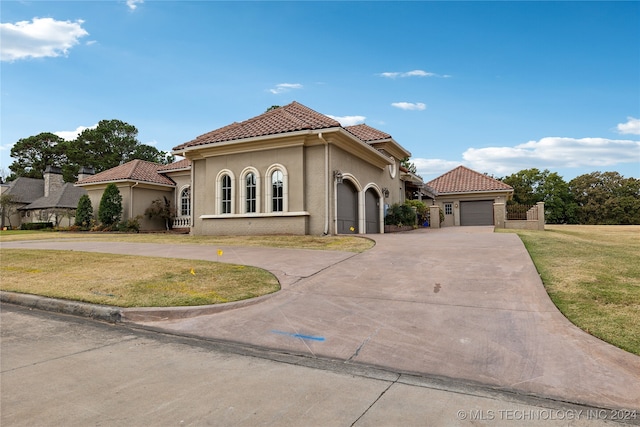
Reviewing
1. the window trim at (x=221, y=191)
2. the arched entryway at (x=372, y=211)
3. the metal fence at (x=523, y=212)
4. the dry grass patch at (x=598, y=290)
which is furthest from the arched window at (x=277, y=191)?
the metal fence at (x=523, y=212)

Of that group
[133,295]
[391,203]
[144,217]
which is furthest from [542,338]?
[144,217]

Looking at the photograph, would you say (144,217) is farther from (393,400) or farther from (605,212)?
(605,212)

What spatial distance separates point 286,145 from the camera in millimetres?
15805

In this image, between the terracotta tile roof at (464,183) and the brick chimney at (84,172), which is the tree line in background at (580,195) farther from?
the brick chimney at (84,172)

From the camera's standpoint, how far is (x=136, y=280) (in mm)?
7809

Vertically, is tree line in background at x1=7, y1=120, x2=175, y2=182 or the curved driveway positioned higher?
tree line in background at x1=7, y1=120, x2=175, y2=182

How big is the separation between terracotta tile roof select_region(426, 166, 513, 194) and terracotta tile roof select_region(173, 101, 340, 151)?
18664 millimetres

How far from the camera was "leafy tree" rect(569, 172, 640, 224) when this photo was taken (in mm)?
50469

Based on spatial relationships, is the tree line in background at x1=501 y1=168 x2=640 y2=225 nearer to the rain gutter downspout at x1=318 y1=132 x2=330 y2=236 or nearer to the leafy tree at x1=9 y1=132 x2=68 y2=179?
the rain gutter downspout at x1=318 y1=132 x2=330 y2=236

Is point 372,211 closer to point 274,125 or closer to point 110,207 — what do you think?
point 274,125

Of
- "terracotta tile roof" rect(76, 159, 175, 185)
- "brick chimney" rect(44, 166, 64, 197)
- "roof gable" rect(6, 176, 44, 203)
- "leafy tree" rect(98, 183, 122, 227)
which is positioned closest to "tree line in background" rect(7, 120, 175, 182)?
"roof gable" rect(6, 176, 44, 203)

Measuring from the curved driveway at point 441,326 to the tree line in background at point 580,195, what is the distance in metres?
48.0

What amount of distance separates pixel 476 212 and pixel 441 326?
3033cm

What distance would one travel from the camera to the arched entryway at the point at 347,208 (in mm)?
16375
